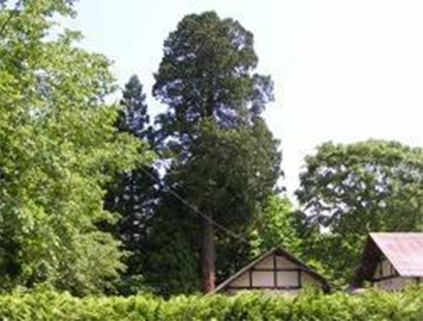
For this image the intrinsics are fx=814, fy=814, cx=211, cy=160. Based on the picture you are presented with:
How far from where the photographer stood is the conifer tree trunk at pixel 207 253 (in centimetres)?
4656

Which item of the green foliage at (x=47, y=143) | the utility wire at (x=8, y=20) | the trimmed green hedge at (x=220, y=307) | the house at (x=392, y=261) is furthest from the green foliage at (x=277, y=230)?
the trimmed green hedge at (x=220, y=307)

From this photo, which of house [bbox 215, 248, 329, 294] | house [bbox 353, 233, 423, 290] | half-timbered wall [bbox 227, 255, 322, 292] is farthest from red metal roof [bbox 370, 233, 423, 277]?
half-timbered wall [bbox 227, 255, 322, 292]

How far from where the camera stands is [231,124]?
4841 cm

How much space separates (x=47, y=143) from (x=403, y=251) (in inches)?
769

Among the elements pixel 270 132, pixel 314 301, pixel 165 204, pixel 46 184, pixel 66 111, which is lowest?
pixel 314 301

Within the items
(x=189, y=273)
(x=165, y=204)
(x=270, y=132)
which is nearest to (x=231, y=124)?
(x=270, y=132)

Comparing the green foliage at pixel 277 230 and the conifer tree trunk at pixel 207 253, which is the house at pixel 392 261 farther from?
the green foliage at pixel 277 230

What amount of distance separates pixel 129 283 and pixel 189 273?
3.38 meters

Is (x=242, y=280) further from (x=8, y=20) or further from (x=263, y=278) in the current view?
(x=8, y=20)

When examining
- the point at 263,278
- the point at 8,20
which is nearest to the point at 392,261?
the point at 263,278

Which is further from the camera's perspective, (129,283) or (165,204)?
(165,204)

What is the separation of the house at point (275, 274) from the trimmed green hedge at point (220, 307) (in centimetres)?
2351

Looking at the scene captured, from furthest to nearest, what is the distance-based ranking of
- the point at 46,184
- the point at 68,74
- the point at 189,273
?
the point at 189,273 < the point at 68,74 < the point at 46,184

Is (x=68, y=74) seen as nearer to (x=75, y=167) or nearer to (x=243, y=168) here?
(x=75, y=167)
